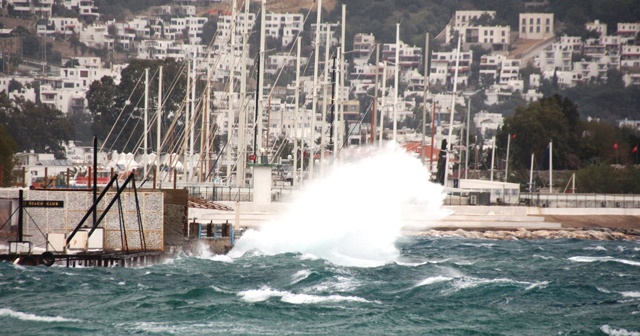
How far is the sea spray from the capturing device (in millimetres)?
53000

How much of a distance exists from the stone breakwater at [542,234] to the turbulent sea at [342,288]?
7.59 meters

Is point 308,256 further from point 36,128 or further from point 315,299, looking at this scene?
point 36,128

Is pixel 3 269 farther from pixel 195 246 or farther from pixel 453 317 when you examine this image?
pixel 453 317

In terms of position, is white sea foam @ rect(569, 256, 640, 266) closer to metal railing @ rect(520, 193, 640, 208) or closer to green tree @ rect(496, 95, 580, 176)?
metal railing @ rect(520, 193, 640, 208)

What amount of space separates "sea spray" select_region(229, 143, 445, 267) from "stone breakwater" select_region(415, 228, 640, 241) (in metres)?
4.19

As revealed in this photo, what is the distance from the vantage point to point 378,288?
39875 millimetres

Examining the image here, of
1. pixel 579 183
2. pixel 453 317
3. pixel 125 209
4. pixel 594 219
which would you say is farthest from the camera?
pixel 579 183

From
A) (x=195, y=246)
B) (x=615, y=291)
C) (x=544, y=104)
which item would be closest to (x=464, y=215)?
(x=195, y=246)

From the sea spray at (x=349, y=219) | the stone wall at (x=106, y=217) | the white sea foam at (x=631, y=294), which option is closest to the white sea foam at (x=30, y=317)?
the stone wall at (x=106, y=217)

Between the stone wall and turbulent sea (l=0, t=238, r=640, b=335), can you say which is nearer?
turbulent sea (l=0, t=238, r=640, b=335)

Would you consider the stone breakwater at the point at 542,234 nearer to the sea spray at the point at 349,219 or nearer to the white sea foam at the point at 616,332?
the sea spray at the point at 349,219

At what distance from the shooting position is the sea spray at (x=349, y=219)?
174ft

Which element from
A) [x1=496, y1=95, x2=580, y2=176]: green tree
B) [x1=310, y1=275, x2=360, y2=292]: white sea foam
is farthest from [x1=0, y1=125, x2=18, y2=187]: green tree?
[x1=496, y1=95, x2=580, y2=176]: green tree

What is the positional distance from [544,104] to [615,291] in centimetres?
9206
